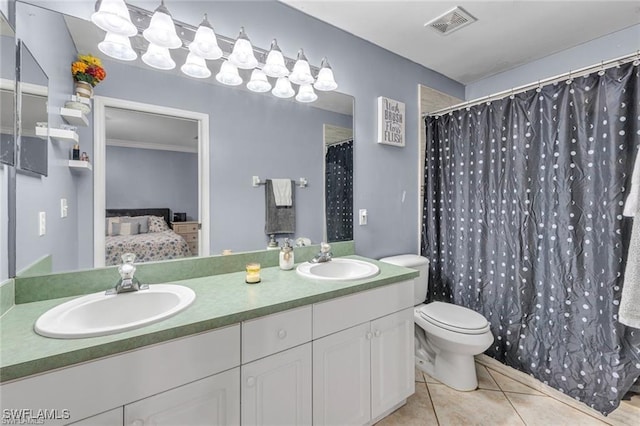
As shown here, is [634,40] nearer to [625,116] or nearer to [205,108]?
[625,116]

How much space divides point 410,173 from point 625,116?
4.18 ft

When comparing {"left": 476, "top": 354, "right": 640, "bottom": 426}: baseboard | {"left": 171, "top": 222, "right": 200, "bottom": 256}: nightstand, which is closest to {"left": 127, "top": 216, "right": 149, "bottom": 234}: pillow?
{"left": 171, "top": 222, "right": 200, "bottom": 256}: nightstand

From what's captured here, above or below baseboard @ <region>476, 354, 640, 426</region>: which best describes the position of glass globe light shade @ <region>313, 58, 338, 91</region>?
above

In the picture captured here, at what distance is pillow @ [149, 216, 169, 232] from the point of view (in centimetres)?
133

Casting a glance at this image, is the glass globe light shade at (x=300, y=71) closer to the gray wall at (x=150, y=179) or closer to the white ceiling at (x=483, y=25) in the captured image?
the white ceiling at (x=483, y=25)

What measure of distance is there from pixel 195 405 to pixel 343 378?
26.5 inches

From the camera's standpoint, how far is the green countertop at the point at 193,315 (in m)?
0.73

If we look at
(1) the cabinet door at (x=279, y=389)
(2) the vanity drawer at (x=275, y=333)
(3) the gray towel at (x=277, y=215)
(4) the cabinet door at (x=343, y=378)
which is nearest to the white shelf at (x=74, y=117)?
(3) the gray towel at (x=277, y=215)

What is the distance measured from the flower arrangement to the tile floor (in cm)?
220

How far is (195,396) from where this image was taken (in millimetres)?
929

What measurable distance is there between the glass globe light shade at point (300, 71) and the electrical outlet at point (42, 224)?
4.53ft

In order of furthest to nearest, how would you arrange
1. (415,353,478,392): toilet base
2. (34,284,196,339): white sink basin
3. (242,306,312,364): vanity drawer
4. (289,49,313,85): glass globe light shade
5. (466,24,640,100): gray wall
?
1. (466,24,640,100): gray wall
2. (415,353,478,392): toilet base
3. (289,49,313,85): glass globe light shade
4. (242,306,312,364): vanity drawer
5. (34,284,196,339): white sink basin

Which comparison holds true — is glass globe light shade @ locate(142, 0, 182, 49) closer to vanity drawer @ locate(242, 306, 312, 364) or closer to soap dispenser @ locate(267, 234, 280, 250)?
soap dispenser @ locate(267, 234, 280, 250)

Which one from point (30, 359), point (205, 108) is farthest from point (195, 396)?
point (205, 108)
